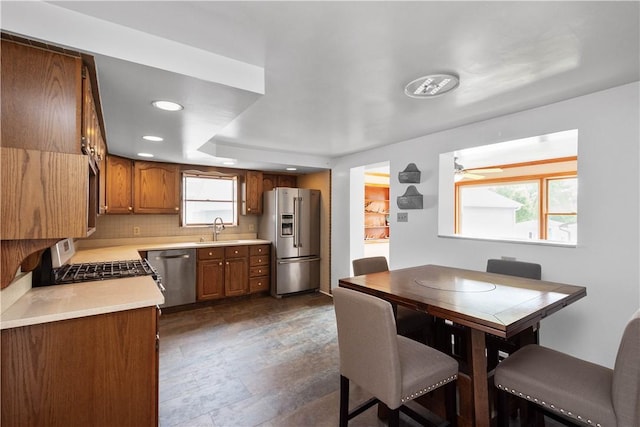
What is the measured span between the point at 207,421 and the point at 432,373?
4.86 feet

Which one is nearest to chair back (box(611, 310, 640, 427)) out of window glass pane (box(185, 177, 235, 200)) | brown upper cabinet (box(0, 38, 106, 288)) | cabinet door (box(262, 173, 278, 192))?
brown upper cabinet (box(0, 38, 106, 288))

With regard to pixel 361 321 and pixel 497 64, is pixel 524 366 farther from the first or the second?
Answer: pixel 497 64

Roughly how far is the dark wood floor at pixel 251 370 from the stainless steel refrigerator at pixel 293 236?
73cm

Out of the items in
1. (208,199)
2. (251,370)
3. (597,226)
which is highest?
(208,199)

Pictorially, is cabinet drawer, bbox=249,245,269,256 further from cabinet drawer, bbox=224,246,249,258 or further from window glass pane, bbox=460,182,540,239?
window glass pane, bbox=460,182,540,239

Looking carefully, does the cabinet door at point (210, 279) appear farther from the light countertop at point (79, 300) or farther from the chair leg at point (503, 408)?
the chair leg at point (503, 408)

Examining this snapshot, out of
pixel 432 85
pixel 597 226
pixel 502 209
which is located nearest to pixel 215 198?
pixel 432 85

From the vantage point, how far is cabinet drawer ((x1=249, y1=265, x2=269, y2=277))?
470cm

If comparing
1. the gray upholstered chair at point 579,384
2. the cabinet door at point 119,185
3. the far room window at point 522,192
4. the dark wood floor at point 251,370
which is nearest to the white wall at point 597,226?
the gray upholstered chair at point 579,384

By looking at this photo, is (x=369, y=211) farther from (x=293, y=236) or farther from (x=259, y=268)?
(x=259, y=268)

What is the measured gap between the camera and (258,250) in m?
4.78

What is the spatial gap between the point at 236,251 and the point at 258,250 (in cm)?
37

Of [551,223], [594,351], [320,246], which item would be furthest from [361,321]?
[551,223]

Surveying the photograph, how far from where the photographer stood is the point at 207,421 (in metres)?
1.93
